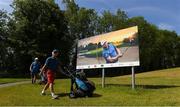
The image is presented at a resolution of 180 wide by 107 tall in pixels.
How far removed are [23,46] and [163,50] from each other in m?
62.1

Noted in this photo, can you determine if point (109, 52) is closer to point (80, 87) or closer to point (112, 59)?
point (112, 59)

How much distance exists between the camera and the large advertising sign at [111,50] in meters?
20.2

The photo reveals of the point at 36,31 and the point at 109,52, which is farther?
the point at 36,31

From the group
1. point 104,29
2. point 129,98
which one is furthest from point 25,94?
point 104,29

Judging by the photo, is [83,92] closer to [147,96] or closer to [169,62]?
[147,96]

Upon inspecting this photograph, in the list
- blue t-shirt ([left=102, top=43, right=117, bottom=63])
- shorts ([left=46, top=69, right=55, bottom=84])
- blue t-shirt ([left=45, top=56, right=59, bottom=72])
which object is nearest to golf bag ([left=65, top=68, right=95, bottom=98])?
blue t-shirt ([left=45, top=56, right=59, bottom=72])

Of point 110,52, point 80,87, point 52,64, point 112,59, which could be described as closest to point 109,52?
point 110,52

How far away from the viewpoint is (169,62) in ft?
415

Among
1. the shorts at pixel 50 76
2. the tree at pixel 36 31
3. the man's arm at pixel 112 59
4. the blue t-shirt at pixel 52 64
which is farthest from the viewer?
the tree at pixel 36 31

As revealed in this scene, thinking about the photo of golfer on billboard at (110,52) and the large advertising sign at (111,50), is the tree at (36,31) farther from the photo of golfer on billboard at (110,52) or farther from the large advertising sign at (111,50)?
the photo of golfer on billboard at (110,52)

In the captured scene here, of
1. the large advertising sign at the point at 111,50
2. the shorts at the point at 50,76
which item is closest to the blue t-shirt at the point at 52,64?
the shorts at the point at 50,76

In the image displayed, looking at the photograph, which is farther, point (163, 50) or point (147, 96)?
point (163, 50)

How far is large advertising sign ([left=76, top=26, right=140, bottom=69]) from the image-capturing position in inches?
795

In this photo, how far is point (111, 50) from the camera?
70.7 feet
